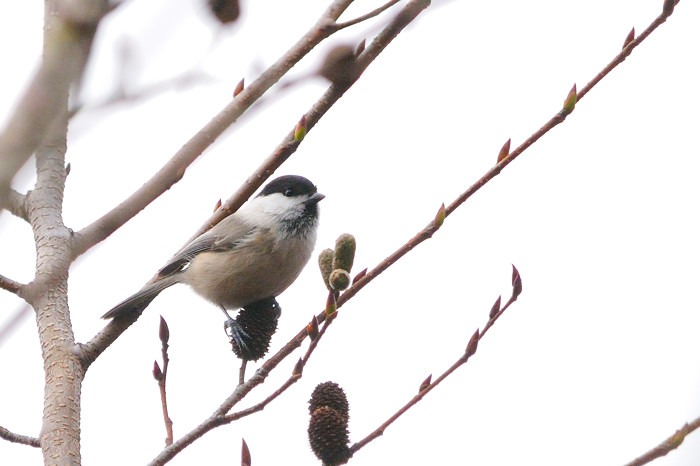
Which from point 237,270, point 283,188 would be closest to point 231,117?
point 237,270

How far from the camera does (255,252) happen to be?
4188 millimetres

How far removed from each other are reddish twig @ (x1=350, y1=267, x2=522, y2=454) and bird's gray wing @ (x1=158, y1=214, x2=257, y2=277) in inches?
96.7

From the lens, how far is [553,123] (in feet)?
6.05

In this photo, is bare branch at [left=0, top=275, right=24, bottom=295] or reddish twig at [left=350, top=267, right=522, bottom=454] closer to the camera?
reddish twig at [left=350, top=267, right=522, bottom=454]

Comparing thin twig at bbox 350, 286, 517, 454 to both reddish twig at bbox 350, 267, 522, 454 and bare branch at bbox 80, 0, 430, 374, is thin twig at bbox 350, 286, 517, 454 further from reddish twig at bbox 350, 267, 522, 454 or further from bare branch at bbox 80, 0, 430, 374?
bare branch at bbox 80, 0, 430, 374

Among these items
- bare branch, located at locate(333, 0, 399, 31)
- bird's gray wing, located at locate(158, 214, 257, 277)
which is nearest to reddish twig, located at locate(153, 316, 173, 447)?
bare branch, located at locate(333, 0, 399, 31)

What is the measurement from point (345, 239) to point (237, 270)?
231cm

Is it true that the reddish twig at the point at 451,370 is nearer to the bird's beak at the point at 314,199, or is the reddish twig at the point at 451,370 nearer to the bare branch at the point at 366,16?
the bare branch at the point at 366,16

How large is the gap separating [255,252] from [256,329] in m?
1.37

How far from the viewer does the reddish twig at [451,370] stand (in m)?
1.74

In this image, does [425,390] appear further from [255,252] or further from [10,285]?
[255,252]

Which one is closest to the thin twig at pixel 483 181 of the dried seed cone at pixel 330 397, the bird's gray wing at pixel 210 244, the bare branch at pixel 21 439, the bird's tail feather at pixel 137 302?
the dried seed cone at pixel 330 397

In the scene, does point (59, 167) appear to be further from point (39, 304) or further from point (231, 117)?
point (231, 117)

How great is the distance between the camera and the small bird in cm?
406
